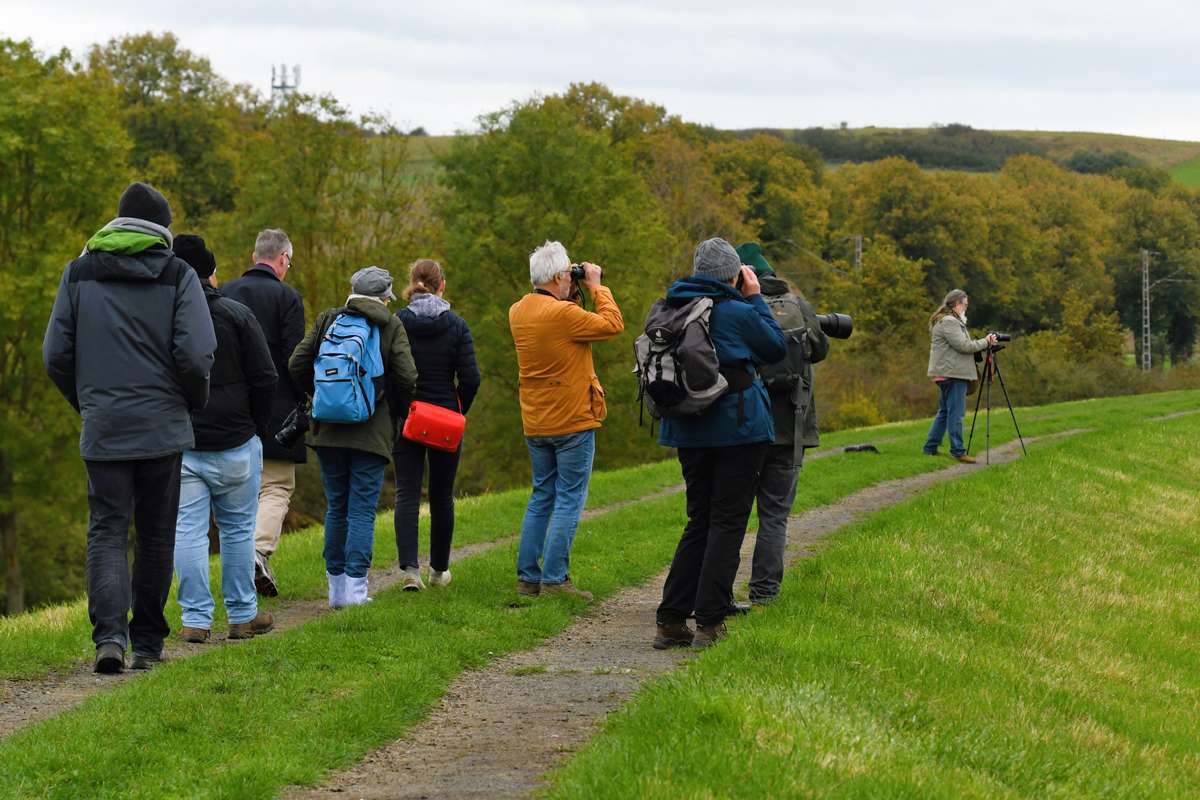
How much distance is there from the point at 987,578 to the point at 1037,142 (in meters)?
198

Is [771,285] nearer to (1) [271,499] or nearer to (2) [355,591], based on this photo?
(2) [355,591]

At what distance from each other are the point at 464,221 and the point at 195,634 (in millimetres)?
36901

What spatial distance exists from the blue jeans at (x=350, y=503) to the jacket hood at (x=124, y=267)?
2.19 metres

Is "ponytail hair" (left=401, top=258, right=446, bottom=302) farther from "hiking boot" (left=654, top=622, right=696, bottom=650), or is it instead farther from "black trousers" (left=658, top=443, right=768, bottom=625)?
"hiking boot" (left=654, top=622, right=696, bottom=650)

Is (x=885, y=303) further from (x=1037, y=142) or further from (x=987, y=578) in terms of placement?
(x=1037, y=142)

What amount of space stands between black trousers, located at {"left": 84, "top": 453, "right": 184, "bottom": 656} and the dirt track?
1943 millimetres

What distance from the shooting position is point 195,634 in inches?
364

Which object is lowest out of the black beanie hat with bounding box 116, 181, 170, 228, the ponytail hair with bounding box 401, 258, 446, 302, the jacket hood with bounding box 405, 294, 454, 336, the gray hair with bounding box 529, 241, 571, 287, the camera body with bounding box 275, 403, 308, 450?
the camera body with bounding box 275, 403, 308, 450

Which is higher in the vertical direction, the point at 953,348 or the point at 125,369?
the point at 125,369

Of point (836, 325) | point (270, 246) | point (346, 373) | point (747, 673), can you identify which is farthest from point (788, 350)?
point (270, 246)

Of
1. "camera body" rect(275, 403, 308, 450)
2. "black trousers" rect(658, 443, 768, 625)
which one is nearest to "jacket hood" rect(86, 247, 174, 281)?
"camera body" rect(275, 403, 308, 450)

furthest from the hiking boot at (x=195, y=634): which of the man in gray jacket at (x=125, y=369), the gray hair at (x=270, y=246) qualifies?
the gray hair at (x=270, y=246)

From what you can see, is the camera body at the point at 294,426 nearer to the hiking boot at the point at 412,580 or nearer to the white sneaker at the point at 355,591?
the white sneaker at the point at 355,591

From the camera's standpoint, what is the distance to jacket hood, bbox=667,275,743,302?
8500 mm
